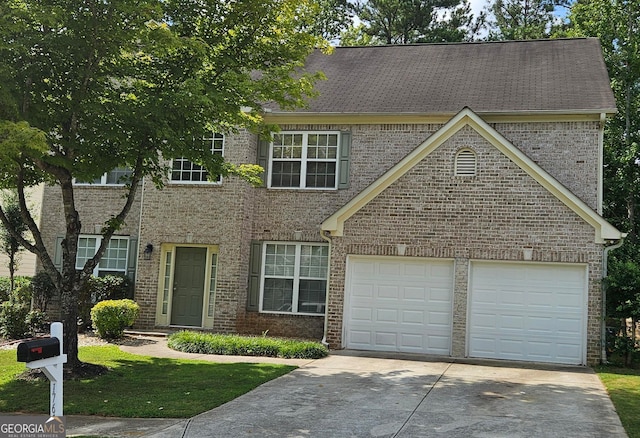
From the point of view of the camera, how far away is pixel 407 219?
14711 mm

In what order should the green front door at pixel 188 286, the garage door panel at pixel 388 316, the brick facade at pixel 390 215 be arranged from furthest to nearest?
the green front door at pixel 188 286 < the garage door panel at pixel 388 316 < the brick facade at pixel 390 215

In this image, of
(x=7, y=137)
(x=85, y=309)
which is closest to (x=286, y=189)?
(x=85, y=309)

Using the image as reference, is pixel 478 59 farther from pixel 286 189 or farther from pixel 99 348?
pixel 99 348

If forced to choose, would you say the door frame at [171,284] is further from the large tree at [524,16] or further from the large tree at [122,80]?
the large tree at [524,16]

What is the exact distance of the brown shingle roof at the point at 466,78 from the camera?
16.2 metres

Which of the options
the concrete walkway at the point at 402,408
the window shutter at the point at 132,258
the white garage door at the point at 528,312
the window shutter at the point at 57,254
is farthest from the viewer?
the window shutter at the point at 57,254

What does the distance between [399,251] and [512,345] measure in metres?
3.12

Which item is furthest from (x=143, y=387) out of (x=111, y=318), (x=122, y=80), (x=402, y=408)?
(x=111, y=318)

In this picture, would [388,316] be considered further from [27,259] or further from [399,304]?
[27,259]

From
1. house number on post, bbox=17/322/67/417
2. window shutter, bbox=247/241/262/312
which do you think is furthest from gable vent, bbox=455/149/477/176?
house number on post, bbox=17/322/67/417

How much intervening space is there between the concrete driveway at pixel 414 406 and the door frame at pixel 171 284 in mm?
5481

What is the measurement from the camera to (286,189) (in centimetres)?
1717

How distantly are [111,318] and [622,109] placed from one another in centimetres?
1697

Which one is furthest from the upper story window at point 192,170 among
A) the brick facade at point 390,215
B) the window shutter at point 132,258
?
the window shutter at point 132,258
